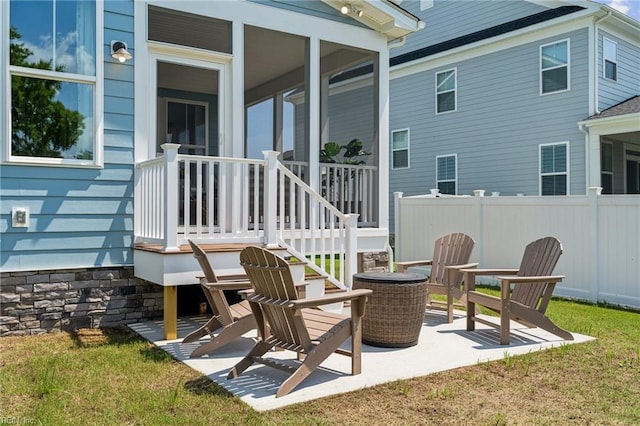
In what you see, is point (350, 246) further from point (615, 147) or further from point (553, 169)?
point (615, 147)

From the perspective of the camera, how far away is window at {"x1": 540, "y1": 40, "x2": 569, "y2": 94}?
11219 millimetres

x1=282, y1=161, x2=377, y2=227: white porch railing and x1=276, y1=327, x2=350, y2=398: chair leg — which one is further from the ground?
x1=282, y1=161, x2=377, y2=227: white porch railing

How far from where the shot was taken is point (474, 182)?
1287 cm

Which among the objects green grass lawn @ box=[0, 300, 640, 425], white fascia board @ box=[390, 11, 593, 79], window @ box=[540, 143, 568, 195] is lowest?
green grass lawn @ box=[0, 300, 640, 425]

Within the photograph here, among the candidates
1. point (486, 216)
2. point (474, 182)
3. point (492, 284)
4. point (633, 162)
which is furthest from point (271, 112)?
point (633, 162)

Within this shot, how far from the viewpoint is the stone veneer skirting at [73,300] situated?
5.21 m

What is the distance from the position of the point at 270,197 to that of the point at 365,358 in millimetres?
1918

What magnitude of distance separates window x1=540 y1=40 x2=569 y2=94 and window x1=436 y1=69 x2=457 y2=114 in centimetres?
225

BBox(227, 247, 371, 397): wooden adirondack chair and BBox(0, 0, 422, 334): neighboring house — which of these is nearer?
BBox(227, 247, 371, 397): wooden adirondack chair

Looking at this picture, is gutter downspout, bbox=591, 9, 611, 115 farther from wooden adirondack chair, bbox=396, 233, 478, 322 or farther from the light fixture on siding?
wooden adirondack chair, bbox=396, 233, 478, 322

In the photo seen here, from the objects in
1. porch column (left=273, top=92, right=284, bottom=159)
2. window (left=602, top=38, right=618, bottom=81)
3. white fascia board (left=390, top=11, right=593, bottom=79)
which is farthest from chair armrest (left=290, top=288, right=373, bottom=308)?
window (left=602, top=38, right=618, bottom=81)

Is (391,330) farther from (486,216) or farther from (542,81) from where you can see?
(542,81)

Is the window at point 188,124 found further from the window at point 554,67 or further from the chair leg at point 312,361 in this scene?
the window at point 554,67

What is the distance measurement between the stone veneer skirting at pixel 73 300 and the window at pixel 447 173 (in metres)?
9.07
